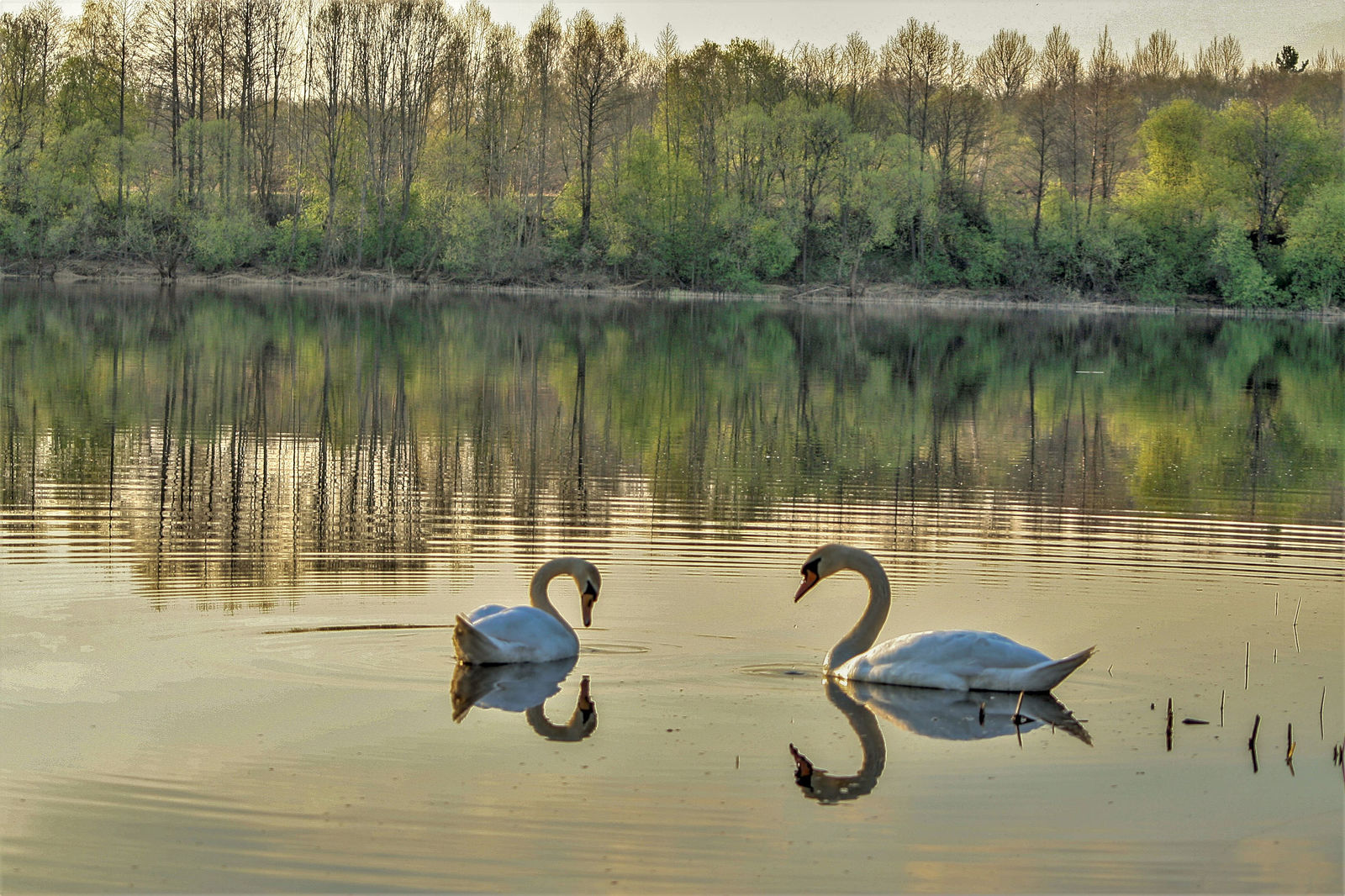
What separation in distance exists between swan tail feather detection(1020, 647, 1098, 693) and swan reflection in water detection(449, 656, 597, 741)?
113 inches

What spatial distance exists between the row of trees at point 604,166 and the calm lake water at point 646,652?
2252 inches

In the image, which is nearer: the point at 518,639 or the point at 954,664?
the point at 954,664

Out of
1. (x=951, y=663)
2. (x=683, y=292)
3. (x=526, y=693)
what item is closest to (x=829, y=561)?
(x=951, y=663)

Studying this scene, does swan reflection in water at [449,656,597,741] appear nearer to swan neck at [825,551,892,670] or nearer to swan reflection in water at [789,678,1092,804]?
swan reflection in water at [789,678,1092,804]

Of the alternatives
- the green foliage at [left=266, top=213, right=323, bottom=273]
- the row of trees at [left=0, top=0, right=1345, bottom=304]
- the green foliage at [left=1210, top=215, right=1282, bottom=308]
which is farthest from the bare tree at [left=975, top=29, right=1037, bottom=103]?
the green foliage at [left=266, top=213, right=323, bottom=273]

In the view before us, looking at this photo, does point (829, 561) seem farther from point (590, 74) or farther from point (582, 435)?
point (590, 74)

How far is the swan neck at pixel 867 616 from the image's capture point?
10297 mm

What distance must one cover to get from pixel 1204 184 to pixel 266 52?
2200 inches

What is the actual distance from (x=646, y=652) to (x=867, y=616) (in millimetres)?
1614

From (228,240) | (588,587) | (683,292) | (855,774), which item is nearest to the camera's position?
(855,774)

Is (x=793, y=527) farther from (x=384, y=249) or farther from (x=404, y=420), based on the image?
(x=384, y=249)

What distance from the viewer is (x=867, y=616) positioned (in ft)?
34.4

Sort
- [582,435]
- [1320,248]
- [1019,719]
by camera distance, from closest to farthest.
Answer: [1019,719] < [582,435] < [1320,248]

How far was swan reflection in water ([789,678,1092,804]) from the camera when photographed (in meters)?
8.33
